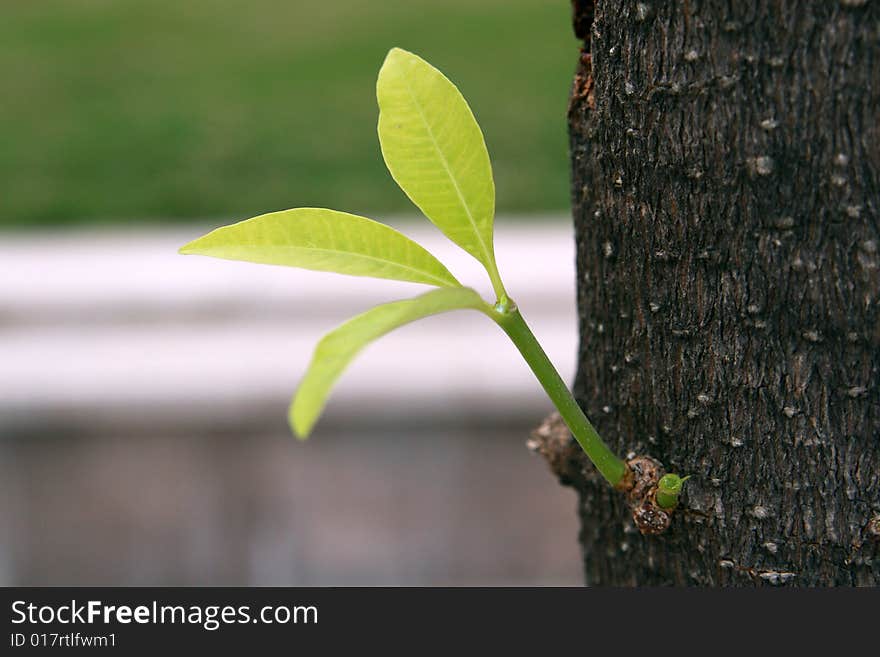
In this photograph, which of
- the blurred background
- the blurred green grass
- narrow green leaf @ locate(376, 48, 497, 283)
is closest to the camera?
narrow green leaf @ locate(376, 48, 497, 283)

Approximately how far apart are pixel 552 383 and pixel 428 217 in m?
0.10

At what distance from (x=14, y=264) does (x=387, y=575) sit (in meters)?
1.10

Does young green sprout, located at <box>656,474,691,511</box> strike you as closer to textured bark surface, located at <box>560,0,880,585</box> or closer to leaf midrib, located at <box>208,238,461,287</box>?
textured bark surface, located at <box>560,0,880,585</box>

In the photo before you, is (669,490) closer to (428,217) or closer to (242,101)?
(428,217)

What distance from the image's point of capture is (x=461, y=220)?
47 centimetres

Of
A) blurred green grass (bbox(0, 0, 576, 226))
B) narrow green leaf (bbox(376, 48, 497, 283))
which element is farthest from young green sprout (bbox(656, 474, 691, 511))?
blurred green grass (bbox(0, 0, 576, 226))

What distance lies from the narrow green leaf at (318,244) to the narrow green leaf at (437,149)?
31 mm

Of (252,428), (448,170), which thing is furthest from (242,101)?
(448,170)

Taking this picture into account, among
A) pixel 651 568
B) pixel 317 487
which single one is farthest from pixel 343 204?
pixel 651 568

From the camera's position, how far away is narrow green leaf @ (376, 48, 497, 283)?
451 mm

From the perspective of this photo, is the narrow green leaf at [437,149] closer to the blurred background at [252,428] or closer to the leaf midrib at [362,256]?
the leaf midrib at [362,256]

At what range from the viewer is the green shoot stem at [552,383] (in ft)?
1.50

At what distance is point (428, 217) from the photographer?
45cm

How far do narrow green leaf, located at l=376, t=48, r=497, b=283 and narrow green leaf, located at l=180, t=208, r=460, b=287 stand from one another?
0.03 meters
